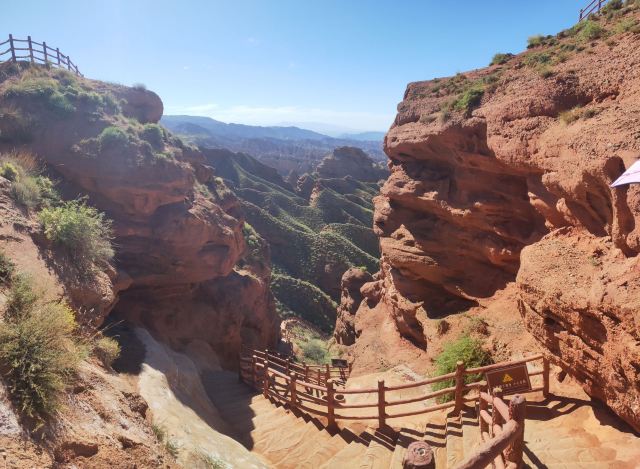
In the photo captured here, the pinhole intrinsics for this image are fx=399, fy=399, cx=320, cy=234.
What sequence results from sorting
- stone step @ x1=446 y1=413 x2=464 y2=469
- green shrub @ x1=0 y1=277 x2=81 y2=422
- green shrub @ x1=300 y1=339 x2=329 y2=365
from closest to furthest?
green shrub @ x1=0 y1=277 x2=81 y2=422 → stone step @ x1=446 y1=413 x2=464 y2=469 → green shrub @ x1=300 y1=339 x2=329 y2=365

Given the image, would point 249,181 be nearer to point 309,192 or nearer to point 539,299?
point 309,192

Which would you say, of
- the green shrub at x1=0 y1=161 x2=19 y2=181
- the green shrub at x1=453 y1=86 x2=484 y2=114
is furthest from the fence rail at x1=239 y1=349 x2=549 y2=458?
the green shrub at x1=0 y1=161 x2=19 y2=181

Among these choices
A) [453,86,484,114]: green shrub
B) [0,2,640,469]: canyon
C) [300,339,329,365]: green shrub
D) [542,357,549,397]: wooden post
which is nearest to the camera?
[0,2,640,469]: canyon

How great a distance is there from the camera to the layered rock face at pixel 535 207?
19.5 feet

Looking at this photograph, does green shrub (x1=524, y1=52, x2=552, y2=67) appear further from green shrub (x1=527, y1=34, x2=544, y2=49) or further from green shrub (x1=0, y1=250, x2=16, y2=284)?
green shrub (x1=0, y1=250, x2=16, y2=284)

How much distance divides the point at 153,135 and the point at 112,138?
88.0 inches

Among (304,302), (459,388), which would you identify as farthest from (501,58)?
(304,302)

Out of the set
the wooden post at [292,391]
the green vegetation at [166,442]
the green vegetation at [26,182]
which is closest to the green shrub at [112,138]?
the green vegetation at [26,182]

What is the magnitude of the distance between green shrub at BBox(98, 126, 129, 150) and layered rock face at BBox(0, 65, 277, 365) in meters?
0.03

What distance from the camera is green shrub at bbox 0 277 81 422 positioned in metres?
4.63

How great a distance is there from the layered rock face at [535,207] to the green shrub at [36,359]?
23.6ft

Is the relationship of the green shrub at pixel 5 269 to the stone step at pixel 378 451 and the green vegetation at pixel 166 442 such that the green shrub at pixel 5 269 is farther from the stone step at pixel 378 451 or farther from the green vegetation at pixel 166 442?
the stone step at pixel 378 451

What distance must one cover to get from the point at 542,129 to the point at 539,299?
14.7 ft

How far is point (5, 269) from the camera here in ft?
23.1
